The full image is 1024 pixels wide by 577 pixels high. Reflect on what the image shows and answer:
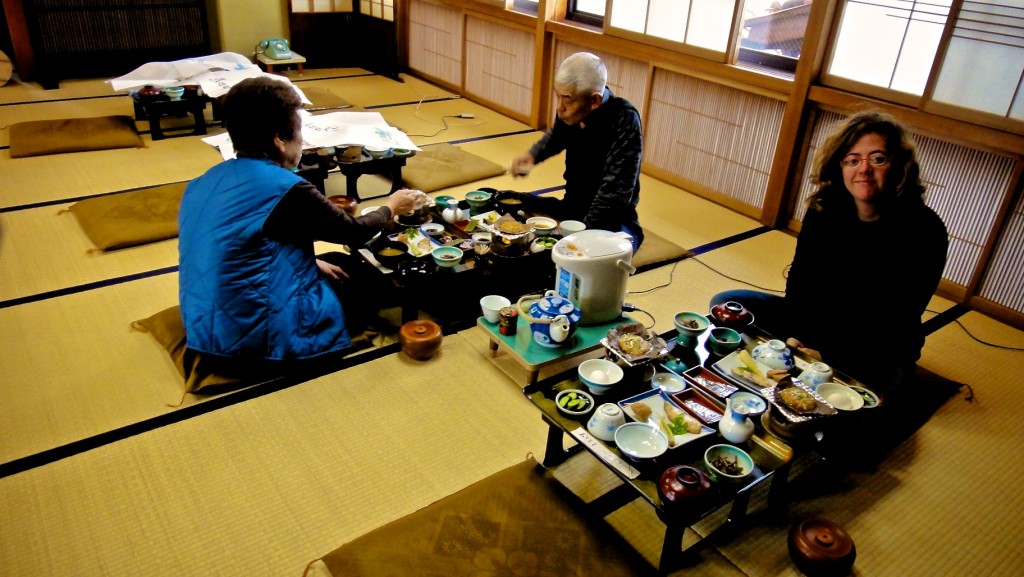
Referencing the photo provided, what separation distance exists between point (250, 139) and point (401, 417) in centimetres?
111

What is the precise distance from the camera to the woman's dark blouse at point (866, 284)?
240 centimetres

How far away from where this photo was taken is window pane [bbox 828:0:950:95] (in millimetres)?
3535

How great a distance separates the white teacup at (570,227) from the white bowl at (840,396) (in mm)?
1339

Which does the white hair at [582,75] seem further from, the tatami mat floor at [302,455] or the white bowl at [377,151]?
the white bowl at [377,151]

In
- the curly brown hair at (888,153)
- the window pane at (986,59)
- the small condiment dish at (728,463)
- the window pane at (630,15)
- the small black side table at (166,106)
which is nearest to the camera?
the small condiment dish at (728,463)

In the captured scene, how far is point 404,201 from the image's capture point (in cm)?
308

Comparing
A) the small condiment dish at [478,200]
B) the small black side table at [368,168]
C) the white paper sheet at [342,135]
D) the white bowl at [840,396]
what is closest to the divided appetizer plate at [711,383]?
the white bowl at [840,396]

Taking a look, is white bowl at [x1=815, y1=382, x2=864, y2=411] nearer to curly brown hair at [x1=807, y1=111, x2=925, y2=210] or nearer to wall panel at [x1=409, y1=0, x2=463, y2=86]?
curly brown hair at [x1=807, y1=111, x2=925, y2=210]

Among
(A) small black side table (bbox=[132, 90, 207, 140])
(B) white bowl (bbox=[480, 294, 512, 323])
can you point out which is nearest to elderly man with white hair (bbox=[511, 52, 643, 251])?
(B) white bowl (bbox=[480, 294, 512, 323])

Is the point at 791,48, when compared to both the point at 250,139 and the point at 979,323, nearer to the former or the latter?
the point at 979,323

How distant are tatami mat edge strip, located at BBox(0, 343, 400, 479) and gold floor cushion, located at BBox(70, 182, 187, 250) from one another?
4.97 feet

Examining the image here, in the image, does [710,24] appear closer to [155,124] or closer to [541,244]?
[541,244]

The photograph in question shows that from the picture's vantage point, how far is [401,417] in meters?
2.55

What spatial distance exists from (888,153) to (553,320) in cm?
124
